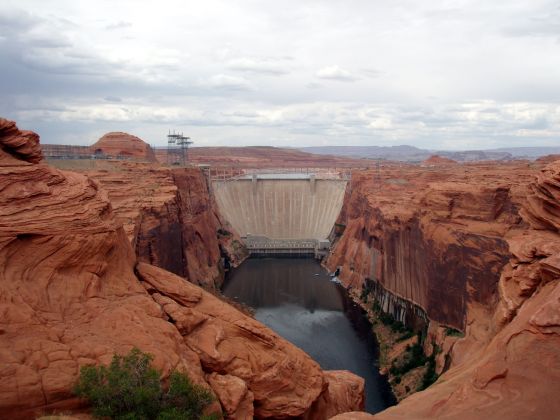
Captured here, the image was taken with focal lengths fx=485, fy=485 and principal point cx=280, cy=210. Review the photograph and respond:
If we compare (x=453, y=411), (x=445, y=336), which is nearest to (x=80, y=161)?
(x=445, y=336)

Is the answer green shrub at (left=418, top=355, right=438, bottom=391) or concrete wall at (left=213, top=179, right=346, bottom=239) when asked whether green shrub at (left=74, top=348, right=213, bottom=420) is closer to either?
green shrub at (left=418, top=355, right=438, bottom=391)

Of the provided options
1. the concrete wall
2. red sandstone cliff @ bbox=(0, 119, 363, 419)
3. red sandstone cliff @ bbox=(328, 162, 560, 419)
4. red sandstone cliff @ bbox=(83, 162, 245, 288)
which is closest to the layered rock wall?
red sandstone cliff @ bbox=(328, 162, 560, 419)

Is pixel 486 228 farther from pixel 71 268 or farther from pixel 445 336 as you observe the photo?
pixel 71 268

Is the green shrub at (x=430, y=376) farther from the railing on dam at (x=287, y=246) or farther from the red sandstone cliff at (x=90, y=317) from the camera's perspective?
the railing on dam at (x=287, y=246)

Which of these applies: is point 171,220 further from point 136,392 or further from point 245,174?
point 245,174

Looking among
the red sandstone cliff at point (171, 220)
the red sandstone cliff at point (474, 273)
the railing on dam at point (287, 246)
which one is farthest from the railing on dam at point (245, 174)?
the red sandstone cliff at point (474, 273)

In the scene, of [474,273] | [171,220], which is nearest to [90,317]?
[474,273]

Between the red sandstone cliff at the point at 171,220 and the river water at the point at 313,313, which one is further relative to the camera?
the river water at the point at 313,313
